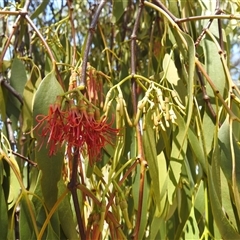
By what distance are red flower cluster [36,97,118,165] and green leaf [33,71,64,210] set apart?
0.04 feet

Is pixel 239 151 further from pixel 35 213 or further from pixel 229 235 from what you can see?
pixel 35 213

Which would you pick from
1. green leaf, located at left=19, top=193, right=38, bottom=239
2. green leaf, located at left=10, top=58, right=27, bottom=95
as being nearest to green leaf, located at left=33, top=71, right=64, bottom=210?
green leaf, located at left=19, top=193, right=38, bottom=239

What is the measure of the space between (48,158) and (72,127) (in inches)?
2.1

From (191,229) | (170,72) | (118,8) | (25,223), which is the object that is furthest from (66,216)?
(118,8)

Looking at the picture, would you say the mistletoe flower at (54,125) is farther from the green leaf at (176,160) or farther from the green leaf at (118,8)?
the green leaf at (118,8)

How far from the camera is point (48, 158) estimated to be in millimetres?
667

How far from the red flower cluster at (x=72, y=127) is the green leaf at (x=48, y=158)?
0.01 meters

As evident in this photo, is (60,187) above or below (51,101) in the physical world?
below

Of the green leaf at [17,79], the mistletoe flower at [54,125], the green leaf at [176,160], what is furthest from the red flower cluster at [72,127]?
the green leaf at [17,79]

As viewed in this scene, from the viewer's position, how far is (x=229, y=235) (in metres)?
0.63

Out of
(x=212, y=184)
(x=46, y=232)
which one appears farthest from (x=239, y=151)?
(x=46, y=232)

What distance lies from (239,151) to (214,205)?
0.09 meters

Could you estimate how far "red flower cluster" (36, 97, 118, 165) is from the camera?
0.64m

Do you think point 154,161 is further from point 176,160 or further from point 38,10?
point 38,10
